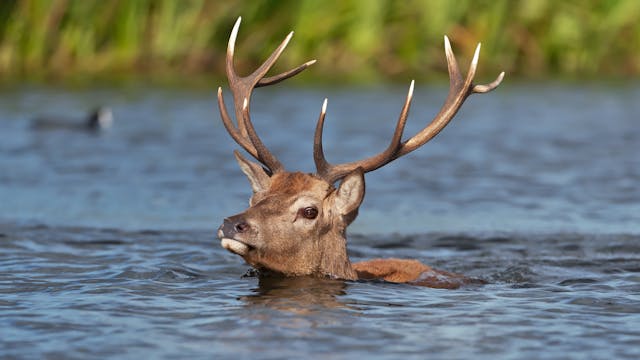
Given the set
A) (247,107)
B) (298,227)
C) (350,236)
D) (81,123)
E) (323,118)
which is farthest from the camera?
(81,123)

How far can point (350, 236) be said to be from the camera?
40.1 ft

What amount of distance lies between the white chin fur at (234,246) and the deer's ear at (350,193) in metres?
0.83

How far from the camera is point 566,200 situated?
46.1 feet

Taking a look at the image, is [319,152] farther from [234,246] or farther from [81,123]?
[81,123]

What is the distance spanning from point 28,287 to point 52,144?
990 cm

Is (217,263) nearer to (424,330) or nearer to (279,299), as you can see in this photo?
(279,299)

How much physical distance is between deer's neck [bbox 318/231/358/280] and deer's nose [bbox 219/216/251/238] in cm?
67

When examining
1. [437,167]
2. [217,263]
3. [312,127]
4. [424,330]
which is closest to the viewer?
[424,330]

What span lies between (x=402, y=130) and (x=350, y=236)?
11.2 ft

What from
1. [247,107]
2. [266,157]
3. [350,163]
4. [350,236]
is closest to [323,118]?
[350,163]

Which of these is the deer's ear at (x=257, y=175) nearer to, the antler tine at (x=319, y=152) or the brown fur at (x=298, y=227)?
the brown fur at (x=298, y=227)

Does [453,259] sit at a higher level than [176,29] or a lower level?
lower

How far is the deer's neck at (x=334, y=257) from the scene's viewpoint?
8617 mm

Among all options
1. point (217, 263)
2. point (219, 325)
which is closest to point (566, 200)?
point (217, 263)
